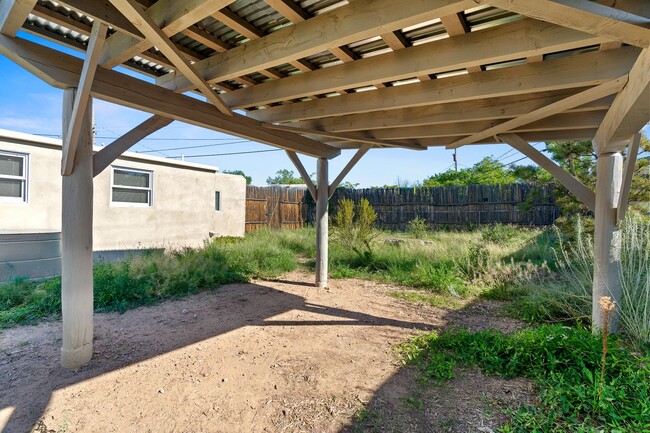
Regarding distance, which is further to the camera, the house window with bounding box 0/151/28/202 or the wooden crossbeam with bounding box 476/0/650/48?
the house window with bounding box 0/151/28/202

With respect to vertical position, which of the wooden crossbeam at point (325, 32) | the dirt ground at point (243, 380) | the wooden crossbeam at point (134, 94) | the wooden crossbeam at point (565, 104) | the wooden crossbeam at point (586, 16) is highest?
the wooden crossbeam at point (325, 32)

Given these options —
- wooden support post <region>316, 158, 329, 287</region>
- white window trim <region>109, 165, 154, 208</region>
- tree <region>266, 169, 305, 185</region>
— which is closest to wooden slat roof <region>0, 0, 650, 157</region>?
wooden support post <region>316, 158, 329, 287</region>

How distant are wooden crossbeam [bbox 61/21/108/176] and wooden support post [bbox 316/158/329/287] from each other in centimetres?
336

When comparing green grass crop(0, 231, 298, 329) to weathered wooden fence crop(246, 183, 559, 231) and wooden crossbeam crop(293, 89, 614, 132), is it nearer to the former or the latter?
wooden crossbeam crop(293, 89, 614, 132)

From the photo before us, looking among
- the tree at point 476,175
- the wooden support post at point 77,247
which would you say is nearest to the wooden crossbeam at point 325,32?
the wooden support post at point 77,247

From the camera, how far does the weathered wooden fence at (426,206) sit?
10.2 m

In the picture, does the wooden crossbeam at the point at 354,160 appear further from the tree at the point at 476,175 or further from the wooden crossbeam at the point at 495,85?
the tree at the point at 476,175

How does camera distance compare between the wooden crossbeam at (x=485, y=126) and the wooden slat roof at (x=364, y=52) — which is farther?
the wooden crossbeam at (x=485, y=126)

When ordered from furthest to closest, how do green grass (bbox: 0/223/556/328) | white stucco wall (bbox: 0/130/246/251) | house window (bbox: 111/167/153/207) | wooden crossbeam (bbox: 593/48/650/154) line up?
house window (bbox: 111/167/153/207) → white stucco wall (bbox: 0/130/246/251) → green grass (bbox: 0/223/556/328) → wooden crossbeam (bbox: 593/48/650/154)

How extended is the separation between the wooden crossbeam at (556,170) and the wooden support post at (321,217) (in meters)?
2.59

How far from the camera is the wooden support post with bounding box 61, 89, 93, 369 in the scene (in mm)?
2555

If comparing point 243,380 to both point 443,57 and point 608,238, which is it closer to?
point 443,57

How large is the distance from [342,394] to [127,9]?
8.82ft

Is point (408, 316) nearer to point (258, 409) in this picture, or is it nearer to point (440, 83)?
point (258, 409)
